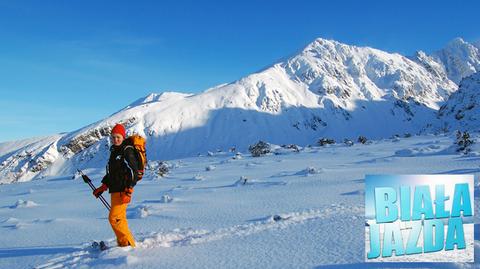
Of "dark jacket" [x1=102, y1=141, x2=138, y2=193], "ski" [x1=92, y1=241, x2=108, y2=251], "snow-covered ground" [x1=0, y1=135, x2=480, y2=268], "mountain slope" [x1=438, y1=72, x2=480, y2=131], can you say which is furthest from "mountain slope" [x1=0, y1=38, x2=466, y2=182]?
"ski" [x1=92, y1=241, x2=108, y2=251]

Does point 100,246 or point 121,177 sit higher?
point 121,177

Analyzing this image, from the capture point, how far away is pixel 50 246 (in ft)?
18.3

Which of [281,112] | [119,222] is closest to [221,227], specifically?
[119,222]

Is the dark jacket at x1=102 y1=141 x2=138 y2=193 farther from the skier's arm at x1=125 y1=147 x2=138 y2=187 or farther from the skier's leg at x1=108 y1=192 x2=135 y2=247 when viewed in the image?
the skier's leg at x1=108 y1=192 x2=135 y2=247

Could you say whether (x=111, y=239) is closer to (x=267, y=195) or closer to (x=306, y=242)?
(x=306, y=242)

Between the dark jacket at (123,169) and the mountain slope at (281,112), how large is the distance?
89952 mm

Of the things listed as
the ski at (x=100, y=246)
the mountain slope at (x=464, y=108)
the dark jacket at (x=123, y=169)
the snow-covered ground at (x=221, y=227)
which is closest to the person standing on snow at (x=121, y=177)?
the dark jacket at (x=123, y=169)

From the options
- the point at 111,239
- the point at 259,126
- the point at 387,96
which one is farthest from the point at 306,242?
the point at 387,96

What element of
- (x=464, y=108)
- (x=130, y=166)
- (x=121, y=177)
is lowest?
(x=121, y=177)

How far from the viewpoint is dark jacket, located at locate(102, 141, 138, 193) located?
5359mm

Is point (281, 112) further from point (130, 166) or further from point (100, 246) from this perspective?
point (100, 246)

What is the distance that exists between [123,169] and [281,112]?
395ft

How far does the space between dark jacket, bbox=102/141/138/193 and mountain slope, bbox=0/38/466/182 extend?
90.0 meters

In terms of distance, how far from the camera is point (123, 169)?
5383mm
